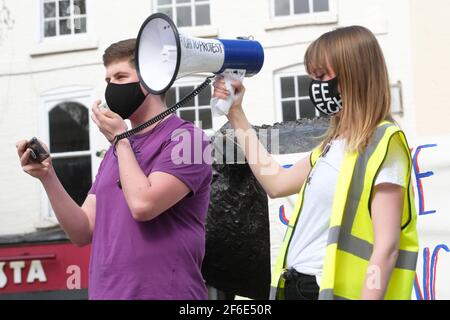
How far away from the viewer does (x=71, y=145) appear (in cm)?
903

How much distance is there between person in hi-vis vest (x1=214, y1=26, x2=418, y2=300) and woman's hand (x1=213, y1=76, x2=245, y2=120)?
21 cm

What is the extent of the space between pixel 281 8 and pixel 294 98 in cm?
97

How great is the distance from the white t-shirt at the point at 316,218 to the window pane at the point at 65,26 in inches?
300

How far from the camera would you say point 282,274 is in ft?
5.55

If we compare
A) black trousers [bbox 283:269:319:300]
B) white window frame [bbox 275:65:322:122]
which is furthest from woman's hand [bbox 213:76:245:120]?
white window frame [bbox 275:65:322:122]

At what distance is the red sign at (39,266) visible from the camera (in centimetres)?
863

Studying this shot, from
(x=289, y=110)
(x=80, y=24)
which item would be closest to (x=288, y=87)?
(x=289, y=110)

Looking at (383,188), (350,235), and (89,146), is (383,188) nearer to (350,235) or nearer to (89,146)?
(350,235)

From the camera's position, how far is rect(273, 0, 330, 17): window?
8313 millimetres

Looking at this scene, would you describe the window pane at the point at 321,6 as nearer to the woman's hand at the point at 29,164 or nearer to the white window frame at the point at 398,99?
the white window frame at the point at 398,99

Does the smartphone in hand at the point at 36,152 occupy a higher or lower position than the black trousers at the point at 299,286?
higher

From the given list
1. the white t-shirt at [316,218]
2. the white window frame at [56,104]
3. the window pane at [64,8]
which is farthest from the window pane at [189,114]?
the white t-shirt at [316,218]

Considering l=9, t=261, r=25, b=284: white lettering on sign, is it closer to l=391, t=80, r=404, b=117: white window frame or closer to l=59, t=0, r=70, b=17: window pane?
l=59, t=0, r=70, b=17: window pane

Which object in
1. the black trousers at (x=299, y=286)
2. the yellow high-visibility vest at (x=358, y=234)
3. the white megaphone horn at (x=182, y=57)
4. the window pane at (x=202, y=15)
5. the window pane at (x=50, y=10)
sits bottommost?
the black trousers at (x=299, y=286)
